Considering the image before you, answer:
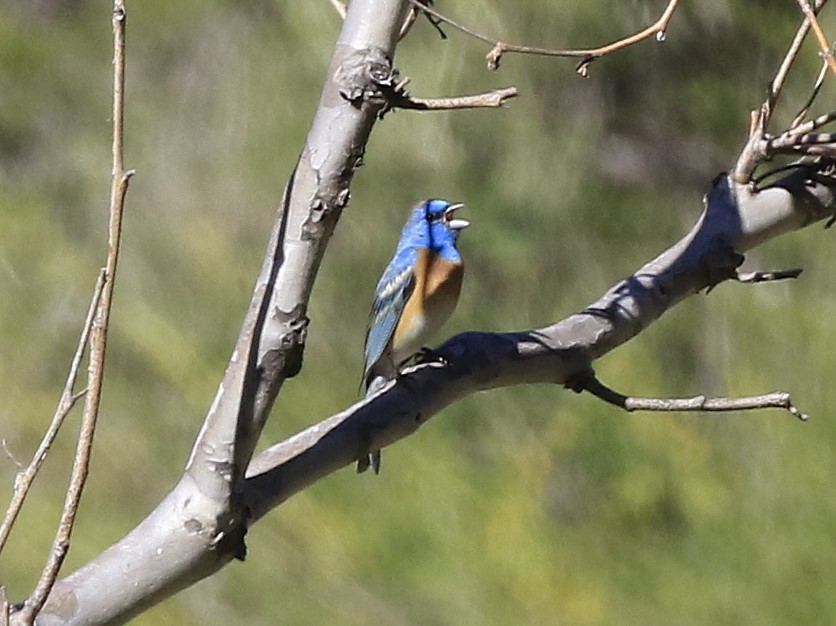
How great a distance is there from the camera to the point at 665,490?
2.39m

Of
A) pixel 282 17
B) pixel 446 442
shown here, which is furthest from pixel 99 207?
pixel 446 442

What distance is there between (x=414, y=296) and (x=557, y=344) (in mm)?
599

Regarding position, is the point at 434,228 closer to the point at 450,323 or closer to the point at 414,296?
the point at 414,296

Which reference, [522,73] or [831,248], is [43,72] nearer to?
[522,73]

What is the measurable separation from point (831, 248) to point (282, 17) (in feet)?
4.42

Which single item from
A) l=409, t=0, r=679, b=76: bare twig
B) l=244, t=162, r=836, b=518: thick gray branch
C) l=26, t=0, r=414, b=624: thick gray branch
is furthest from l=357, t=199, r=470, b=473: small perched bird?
l=26, t=0, r=414, b=624: thick gray branch

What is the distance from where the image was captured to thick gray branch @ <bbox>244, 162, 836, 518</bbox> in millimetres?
905

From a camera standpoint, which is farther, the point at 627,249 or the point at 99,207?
the point at 627,249

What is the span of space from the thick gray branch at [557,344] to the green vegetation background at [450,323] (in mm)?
1105

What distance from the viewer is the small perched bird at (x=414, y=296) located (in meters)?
1.65

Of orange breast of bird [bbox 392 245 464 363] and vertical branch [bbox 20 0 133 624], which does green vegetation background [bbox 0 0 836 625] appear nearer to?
orange breast of bird [bbox 392 245 464 363]

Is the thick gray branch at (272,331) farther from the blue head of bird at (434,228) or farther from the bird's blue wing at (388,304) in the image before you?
the blue head of bird at (434,228)

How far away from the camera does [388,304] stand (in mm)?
1677

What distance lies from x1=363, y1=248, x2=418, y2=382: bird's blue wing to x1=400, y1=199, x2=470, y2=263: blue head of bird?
0.15ft
